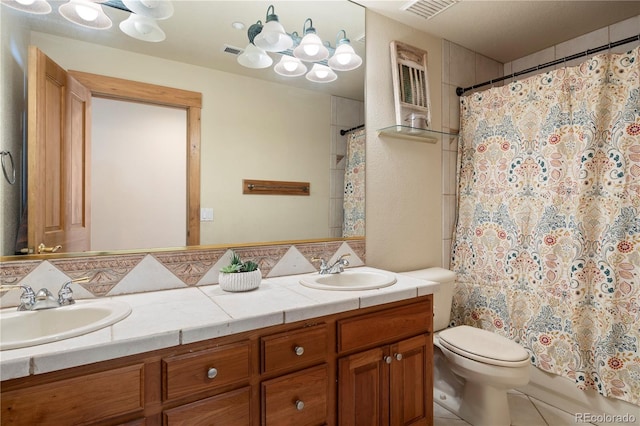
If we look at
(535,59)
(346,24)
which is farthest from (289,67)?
(535,59)

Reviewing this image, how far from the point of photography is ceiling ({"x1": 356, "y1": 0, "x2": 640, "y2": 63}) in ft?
6.24

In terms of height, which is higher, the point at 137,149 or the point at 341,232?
the point at 137,149

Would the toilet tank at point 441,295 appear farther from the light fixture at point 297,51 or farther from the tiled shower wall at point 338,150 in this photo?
the light fixture at point 297,51

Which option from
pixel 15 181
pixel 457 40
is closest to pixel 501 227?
pixel 457 40

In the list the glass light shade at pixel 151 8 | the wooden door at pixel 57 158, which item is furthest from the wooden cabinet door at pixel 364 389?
the glass light shade at pixel 151 8

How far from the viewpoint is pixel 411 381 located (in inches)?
57.7

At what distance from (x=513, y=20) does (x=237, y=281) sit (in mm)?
2291

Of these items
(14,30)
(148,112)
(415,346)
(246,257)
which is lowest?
(415,346)

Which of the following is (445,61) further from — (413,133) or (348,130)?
(348,130)

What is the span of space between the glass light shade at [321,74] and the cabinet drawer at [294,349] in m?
1.31

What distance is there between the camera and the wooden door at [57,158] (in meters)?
1.19

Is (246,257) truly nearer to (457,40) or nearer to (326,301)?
(326,301)

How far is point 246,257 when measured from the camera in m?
1.59

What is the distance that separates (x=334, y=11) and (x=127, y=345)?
6.06ft
